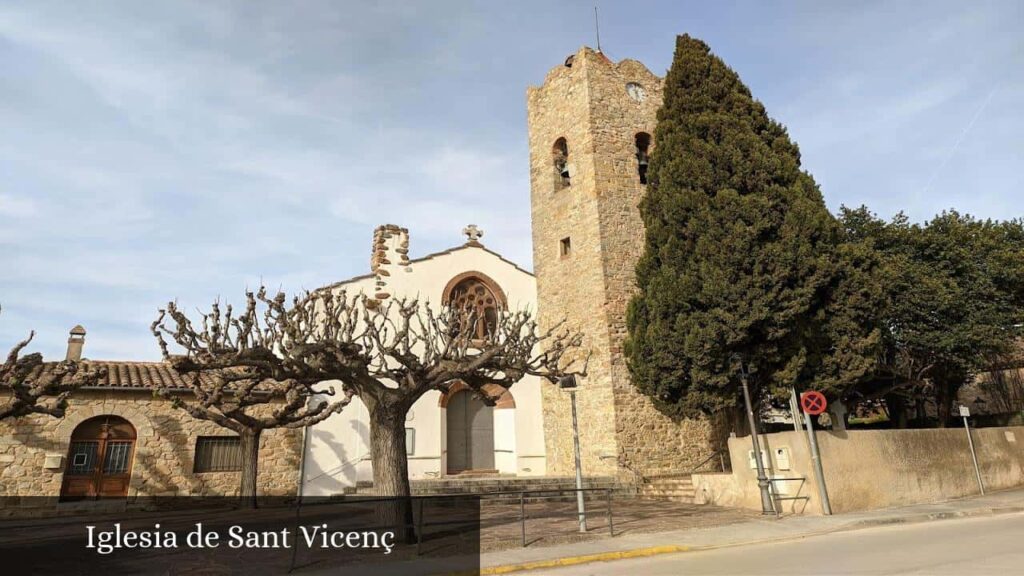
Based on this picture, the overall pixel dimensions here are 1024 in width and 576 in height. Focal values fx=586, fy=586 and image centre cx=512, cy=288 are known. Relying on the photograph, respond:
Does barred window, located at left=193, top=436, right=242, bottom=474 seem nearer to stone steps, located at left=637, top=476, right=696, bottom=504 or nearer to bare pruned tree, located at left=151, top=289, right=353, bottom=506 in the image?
bare pruned tree, located at left=151, top=289, right=353, bottom=506

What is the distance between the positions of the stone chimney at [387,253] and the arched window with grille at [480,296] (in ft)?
6.47

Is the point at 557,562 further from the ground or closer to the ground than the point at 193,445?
closer to the ground

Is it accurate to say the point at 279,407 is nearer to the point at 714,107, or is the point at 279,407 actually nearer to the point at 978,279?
the point at 714,107

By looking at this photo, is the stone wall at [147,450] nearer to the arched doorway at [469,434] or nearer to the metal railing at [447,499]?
the metal railing at [447,499]

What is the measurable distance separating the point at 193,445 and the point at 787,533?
1435 cm

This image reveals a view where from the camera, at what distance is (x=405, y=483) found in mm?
9898

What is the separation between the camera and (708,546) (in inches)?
348

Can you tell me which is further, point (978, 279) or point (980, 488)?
point (978, 279)

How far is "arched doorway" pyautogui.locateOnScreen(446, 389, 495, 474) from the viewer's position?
1830cm

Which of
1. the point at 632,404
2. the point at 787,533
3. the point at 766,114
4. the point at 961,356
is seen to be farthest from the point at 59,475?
the point at 961,356

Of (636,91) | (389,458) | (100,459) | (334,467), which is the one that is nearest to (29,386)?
(100,459)

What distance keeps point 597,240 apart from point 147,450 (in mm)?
13857

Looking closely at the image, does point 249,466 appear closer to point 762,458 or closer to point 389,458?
point 389,458

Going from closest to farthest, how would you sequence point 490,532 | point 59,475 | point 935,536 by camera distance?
point 935,536 → point 490,532 → point 59,475
